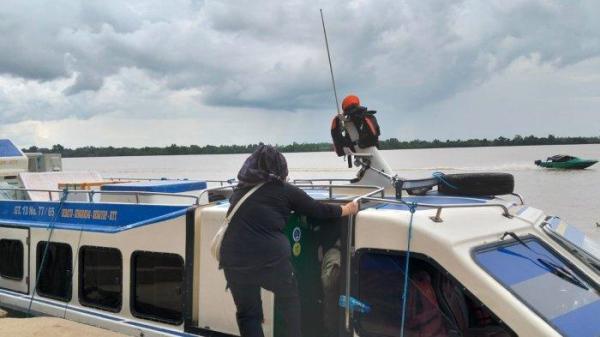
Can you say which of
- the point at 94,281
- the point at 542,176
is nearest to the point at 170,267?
the point at 94,281

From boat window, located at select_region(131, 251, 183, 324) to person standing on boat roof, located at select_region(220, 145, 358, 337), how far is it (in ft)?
3.20

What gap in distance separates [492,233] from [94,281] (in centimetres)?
336

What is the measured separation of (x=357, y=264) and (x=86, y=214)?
2.87 meters

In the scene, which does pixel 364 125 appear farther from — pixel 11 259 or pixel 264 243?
pixel 11 259

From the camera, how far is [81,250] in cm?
493

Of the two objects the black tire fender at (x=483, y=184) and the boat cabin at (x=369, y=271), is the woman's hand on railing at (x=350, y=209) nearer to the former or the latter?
the boat cabin at (x=369, y=271)

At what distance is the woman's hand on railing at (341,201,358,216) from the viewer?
3.28 m

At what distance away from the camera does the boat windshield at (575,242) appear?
365 cm

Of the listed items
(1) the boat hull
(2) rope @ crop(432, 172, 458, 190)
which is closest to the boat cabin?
(2) rope @ crop(432, 172, 458, 190)

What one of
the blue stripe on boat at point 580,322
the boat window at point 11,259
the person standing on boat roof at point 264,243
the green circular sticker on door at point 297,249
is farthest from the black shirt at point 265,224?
the boat window at point 11,259

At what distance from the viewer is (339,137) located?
18.1ft

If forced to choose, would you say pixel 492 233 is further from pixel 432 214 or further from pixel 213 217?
pixel 213 217

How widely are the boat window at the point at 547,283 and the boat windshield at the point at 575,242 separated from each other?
0.27m

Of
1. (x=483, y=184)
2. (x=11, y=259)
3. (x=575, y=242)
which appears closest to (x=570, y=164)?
(x=483, y=184)
